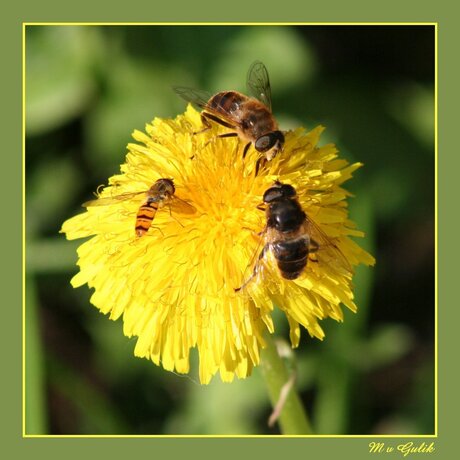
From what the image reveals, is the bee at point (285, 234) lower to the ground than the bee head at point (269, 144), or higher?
lower

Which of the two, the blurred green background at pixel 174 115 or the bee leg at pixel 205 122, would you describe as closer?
the bee leg at pixel 205 122

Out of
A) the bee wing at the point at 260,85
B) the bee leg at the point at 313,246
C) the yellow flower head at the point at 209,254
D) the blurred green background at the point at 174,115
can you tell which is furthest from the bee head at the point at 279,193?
the blurred green background at the point at 174,115

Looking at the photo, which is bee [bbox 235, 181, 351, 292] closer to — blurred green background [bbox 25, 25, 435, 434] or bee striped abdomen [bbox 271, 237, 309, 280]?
bee striped abdomen [bbox 271, 237, 309, 280]

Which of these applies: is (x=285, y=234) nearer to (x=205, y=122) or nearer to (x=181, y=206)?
(x=181, y=206)

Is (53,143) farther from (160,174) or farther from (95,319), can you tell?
(160,174)

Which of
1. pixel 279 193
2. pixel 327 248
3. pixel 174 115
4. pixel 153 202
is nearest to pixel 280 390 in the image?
pixel 327 248

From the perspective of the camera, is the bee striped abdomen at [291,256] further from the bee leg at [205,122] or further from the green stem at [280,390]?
the bee leg at [205,122]
